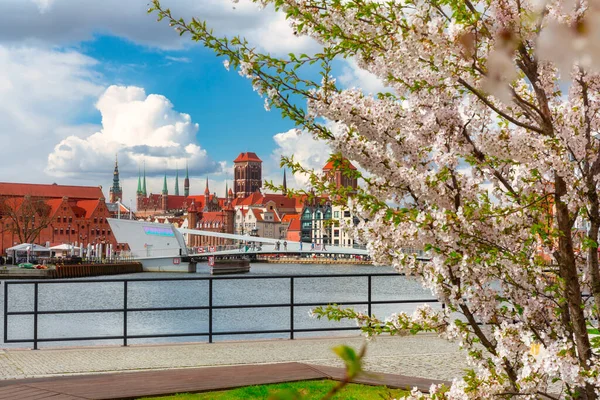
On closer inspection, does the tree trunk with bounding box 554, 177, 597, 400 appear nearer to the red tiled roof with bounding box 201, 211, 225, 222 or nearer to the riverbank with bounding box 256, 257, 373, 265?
the riverbank with bounding box 256, 257, 373, 265

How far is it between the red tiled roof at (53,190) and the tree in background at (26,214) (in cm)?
1554

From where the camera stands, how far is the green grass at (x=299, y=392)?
5.82m

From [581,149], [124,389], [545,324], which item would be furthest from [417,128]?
[124,389]

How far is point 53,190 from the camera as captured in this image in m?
140

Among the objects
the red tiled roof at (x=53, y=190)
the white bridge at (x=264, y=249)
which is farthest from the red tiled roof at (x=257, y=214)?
the white bridge at (x=264, y=249)

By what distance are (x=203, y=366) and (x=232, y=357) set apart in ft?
2.08

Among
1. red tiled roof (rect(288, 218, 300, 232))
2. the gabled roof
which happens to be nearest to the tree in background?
the gabled roof

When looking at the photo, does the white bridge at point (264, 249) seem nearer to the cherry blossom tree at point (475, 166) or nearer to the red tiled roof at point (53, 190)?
the red tiled roof at point (53, 190)

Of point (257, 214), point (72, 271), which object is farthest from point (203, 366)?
point (257, 214)

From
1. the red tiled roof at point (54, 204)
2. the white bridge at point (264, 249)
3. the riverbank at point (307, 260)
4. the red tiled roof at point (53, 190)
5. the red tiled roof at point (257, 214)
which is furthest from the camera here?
the red tiled roof at point (257, 214)

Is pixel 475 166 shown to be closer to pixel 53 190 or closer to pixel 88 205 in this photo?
pixel 88 205

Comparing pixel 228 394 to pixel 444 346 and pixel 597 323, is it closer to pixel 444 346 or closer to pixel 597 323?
pixel 597 323

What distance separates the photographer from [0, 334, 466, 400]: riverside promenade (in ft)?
20.4

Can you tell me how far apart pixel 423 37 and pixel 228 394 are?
3549 mm
